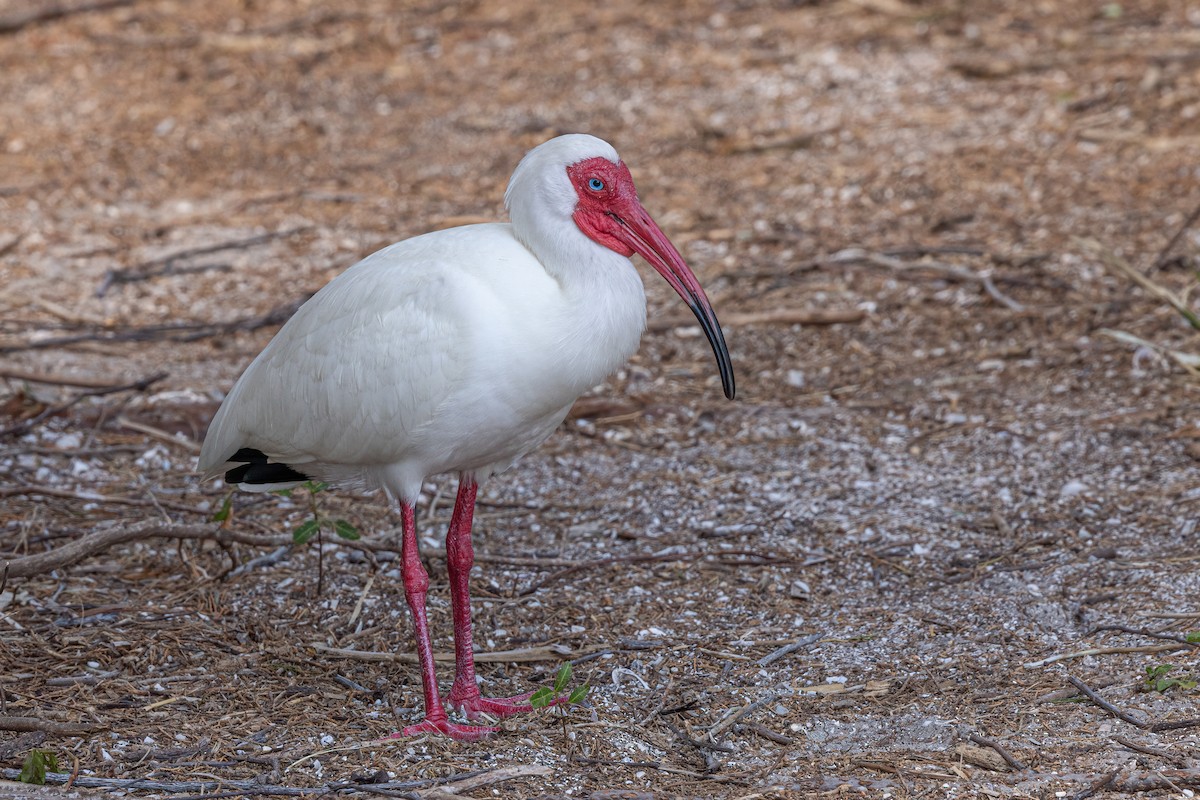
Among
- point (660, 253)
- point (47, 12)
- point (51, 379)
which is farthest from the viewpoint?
point (47, 12)

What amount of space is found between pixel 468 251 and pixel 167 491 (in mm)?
2499

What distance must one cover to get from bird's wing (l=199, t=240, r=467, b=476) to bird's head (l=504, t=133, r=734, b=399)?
35cm

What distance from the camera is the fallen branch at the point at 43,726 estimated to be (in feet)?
12.2

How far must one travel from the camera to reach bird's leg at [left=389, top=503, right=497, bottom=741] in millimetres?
3986

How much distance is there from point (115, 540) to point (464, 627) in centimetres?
135

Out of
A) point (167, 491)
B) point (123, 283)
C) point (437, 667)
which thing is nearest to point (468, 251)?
point (437, 667)

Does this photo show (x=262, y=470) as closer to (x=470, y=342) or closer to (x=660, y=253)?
(x=470, y=342)

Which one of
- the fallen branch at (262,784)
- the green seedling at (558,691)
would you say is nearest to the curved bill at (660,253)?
the green seedling at (558,691)

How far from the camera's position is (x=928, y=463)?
5891 millimetres

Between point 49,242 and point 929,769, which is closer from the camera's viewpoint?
point 929,769

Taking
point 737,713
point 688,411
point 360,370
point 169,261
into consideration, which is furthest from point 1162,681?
point 169,261

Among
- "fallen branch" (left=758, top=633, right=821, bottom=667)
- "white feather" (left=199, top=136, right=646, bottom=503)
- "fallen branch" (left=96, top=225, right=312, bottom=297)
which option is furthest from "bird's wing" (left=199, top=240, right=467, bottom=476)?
"fallen branch" (left=96, top=225, right=312, bottom=297)

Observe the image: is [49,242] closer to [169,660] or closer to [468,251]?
[169,660]

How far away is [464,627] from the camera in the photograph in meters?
4.28
